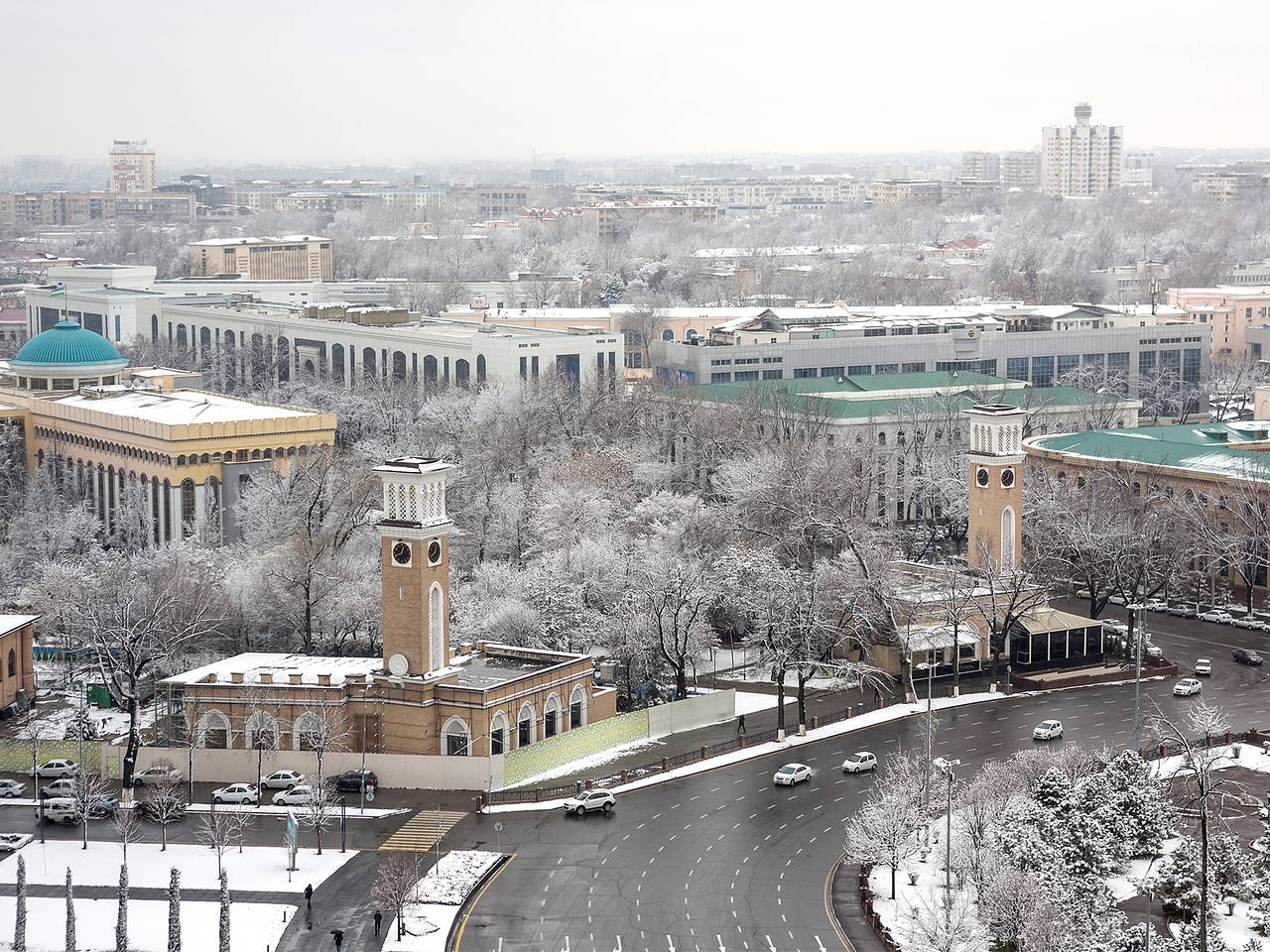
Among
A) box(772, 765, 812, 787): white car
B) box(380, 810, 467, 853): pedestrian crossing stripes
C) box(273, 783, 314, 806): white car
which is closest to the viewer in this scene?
box(380, 810, 467, 853): pedestrian crossing stripes

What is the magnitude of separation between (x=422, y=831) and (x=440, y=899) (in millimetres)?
6423

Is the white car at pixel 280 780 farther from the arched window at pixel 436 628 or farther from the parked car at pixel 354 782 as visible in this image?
the arched window at pixel 436 628

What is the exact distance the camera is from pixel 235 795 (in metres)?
64.9

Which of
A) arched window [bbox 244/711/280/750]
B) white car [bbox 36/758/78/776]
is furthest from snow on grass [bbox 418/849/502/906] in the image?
white car [bbox 36/758/78/776]

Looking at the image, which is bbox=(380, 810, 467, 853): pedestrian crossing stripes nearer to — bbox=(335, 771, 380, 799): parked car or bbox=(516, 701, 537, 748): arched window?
bbox=(335, 771, 380, 799): parked car

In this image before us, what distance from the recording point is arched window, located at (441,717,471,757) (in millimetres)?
67625

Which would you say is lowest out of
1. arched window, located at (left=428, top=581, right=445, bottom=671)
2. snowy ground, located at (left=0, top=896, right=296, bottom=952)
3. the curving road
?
snowy ground, located at (left=0, top=896, right=296, bottom=952)

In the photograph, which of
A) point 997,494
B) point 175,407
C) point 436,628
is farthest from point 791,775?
point 175,407

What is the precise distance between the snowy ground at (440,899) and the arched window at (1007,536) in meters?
31.4

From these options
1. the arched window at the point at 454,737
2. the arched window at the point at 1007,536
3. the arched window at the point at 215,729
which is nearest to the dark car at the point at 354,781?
the arched window at the point at 454,737

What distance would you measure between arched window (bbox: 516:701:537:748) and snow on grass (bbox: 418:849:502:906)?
923cm

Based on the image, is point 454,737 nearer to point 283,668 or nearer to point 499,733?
point 499,733

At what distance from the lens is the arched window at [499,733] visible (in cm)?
6806

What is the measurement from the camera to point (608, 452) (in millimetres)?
103750
